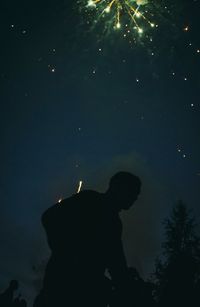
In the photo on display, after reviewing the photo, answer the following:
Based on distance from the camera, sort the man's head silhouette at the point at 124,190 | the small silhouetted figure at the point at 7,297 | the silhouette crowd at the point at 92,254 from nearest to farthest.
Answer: the silhouette crowd at the point at 92,254
the man's head silhouette at the point at 124,190
the small silhouetted figure at the point at 7,297

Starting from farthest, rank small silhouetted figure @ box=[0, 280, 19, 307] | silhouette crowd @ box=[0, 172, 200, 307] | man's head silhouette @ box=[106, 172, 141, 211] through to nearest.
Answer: small silhouetted figure @ box=[0, 280, 19, 307] < man's head silhouette @ box=[106, 172, 141, 211] < silhouette crowd @ box=[0, 172, 200, 307]

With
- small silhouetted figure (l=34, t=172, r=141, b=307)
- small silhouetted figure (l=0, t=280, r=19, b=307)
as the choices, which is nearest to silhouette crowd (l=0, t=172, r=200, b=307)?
small silhouetted figure (l=34, t=172, r=141, b=307)

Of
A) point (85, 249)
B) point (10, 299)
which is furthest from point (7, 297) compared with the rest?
point (85, 249)

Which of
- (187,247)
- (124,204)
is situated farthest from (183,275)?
(187,247)

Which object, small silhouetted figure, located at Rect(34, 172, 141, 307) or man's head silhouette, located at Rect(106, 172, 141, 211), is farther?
man's head silhouette, located at Rect(106, 172, 141, 211)

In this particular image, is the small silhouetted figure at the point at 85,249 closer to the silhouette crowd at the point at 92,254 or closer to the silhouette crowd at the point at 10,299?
the silhouette crowd at the point at 92,254

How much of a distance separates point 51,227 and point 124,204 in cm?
60

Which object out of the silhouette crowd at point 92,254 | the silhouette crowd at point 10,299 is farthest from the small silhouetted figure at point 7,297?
the silhouette crowd at point 92,254

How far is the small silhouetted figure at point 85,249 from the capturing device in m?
2.47

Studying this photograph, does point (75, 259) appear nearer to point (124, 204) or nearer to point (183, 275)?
point (124, 204)

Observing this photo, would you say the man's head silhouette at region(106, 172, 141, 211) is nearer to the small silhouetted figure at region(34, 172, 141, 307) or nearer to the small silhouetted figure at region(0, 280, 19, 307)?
the small silhouetted figure at region(34, 172, 141, 307)

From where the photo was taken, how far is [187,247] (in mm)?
26234

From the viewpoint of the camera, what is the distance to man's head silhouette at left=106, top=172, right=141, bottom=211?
9.27ft

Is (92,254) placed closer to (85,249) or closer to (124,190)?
(85,249)
